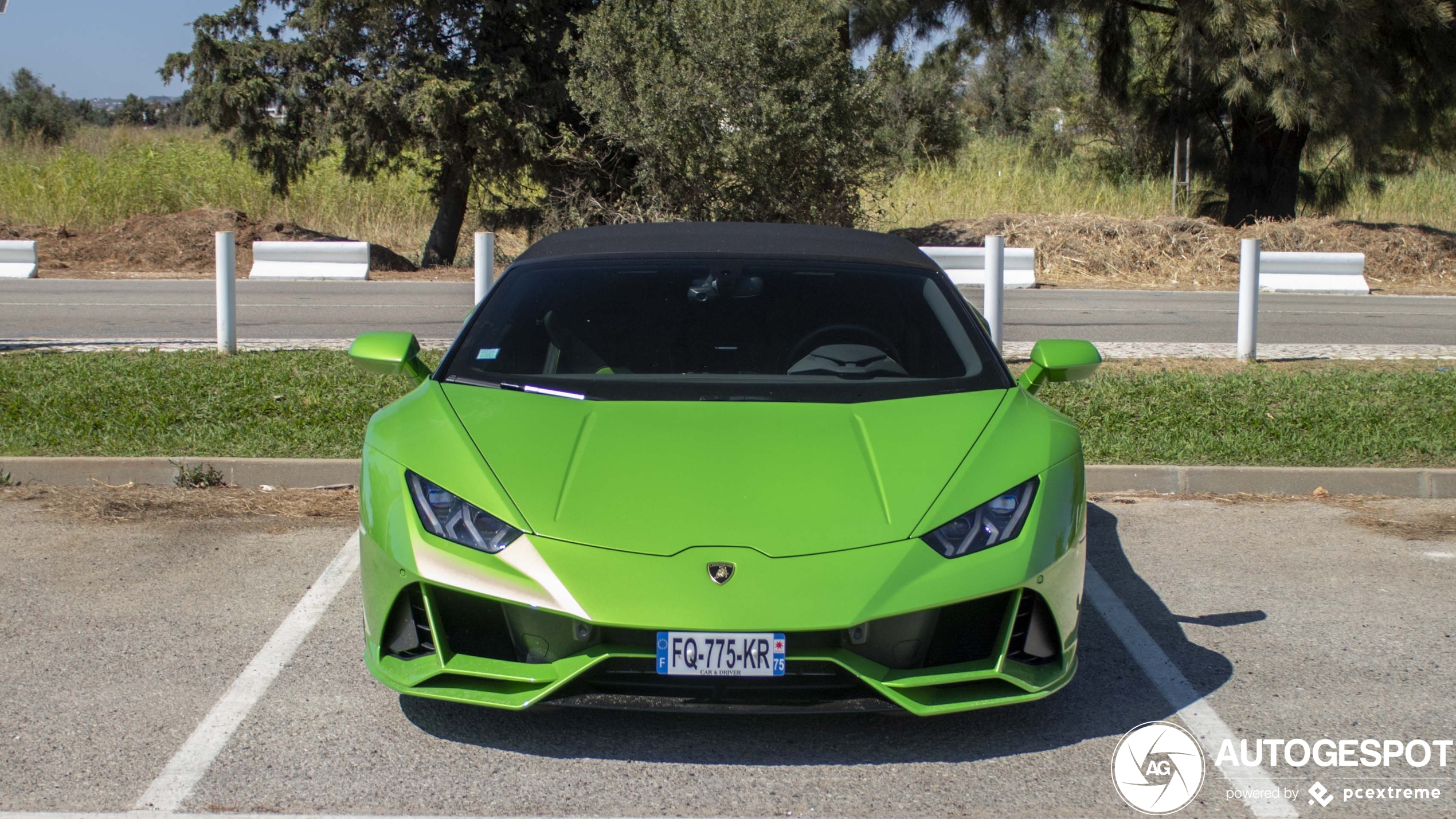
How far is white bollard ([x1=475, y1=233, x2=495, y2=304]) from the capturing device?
9352mm

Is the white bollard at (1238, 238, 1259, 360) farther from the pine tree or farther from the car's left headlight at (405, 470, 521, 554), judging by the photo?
the pine tree

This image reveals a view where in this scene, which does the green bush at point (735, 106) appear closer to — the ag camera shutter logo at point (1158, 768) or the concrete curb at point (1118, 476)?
the concrete curb at point (1118, 476)

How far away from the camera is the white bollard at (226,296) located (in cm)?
980

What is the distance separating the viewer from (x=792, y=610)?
3.07 m

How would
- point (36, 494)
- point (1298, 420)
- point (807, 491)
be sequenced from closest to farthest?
point (807, 491), point (36, 494), point (1298, 420)

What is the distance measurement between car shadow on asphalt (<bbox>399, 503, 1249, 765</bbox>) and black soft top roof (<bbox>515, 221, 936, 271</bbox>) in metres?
1.74

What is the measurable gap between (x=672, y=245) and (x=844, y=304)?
689mm

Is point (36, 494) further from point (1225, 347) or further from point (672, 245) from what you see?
point (1225, 347)

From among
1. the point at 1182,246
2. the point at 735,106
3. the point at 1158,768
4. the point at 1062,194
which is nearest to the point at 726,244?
the point at 1158,768

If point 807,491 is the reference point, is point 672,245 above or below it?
above

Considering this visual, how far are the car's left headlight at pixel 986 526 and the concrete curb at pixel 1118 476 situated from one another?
11.2 ft

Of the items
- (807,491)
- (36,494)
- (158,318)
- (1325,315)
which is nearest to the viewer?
(807,491)

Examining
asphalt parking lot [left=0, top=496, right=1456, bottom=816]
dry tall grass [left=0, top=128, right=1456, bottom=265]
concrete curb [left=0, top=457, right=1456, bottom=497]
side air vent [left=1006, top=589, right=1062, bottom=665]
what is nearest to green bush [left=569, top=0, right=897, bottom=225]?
dry tall grass [left=0, top=128, right=1456, bottom=265]

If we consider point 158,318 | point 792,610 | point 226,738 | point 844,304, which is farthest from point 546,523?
point 158,318
